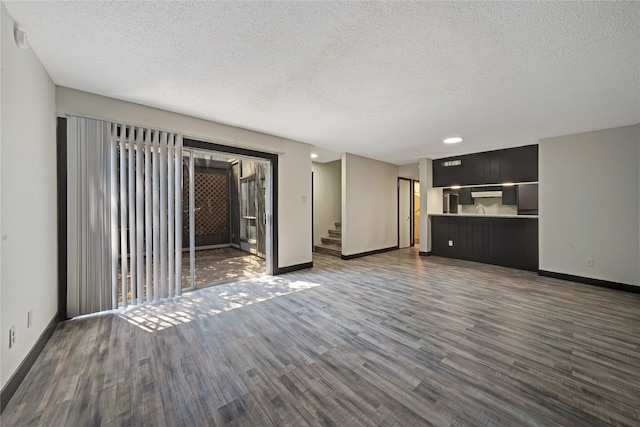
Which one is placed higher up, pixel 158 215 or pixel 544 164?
pixel 544 164

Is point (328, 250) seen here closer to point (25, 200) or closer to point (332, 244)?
point (332, 244)

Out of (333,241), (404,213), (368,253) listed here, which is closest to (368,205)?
(368,253)

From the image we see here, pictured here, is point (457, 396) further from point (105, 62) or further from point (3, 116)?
point (105, 62)

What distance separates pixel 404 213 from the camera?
741 cm

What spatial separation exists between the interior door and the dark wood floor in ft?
13.2

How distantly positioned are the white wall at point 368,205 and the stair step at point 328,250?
504 mm

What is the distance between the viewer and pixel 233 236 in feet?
24.5

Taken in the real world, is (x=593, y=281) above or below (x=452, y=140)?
below

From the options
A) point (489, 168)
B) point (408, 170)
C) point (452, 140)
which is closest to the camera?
point (452, 140)

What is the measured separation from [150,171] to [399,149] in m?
4.46

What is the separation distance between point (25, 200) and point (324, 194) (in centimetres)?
579

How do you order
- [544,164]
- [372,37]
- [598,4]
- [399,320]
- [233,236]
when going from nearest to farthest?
[598,4], [372,37], [399,320], [544,164], [233,236]

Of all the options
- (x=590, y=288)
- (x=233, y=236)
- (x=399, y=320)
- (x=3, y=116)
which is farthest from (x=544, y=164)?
(x=233, y=236)

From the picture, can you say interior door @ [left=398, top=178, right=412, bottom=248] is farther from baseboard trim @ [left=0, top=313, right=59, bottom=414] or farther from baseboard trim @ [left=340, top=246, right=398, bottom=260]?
baseboard trim @ [left=0, top=313, right=59, bottom=414]
